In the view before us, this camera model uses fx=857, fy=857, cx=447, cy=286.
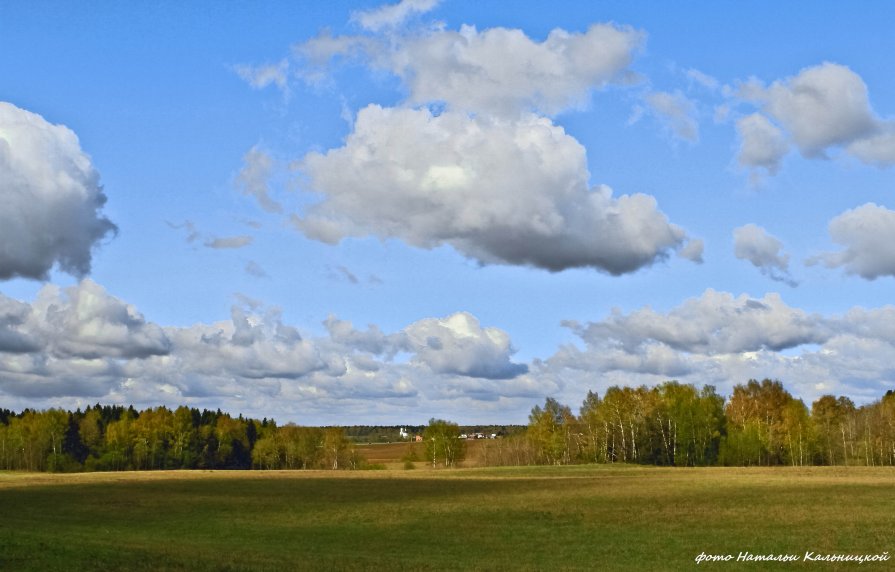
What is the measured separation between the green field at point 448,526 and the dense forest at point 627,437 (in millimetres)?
79172

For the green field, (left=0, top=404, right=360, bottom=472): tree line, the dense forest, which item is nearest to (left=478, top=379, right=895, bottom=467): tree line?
the dense forest

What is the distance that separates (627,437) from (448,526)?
11980cm

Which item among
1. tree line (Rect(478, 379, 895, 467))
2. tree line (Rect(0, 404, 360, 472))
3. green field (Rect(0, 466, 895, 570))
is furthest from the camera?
tree line (Rect(0, 404, 360, 472))

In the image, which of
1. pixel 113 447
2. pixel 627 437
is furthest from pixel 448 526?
pixel 113 447

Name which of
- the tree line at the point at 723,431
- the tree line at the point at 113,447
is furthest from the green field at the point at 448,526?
the tree line at the point at 113,447

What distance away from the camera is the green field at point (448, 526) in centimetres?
3316

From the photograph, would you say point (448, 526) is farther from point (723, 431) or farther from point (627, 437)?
point (723, 431)

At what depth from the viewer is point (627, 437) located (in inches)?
6383

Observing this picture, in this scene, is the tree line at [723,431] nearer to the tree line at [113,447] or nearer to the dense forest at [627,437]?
the dense forest at [627,437]

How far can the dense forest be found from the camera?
6191 inches

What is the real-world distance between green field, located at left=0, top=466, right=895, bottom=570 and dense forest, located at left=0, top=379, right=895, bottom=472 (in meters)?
79.2

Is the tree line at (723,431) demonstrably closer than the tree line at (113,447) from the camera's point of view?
Yes

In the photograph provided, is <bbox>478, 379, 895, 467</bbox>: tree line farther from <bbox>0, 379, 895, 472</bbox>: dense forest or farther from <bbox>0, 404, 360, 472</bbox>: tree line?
<bbox>0, 404, 360, 472</bbox>: tree line

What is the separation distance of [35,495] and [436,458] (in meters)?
128
